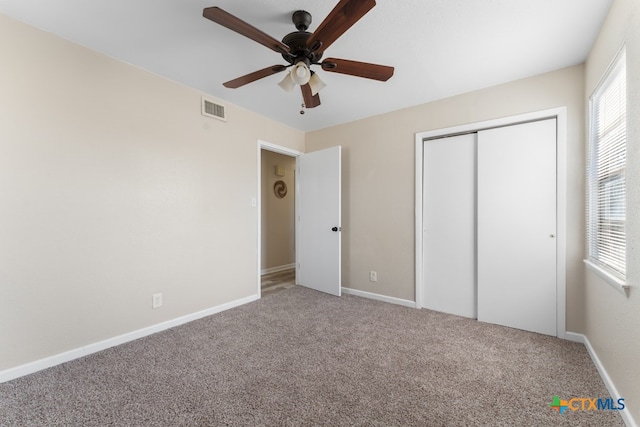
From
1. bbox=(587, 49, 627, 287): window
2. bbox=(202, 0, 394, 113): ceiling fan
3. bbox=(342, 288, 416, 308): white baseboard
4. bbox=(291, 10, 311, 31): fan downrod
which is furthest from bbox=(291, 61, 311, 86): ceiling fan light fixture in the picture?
bbox=(342, 288, 416, 308): white baseboard

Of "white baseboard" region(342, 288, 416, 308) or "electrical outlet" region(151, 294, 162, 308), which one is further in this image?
"white baseboard" region(342, 288, 416, 308)

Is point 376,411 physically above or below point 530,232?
below

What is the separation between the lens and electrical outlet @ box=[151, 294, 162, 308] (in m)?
2.51

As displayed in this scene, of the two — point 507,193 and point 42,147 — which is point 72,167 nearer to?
point 42,147

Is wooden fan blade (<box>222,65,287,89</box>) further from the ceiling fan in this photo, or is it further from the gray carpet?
the gray carpet

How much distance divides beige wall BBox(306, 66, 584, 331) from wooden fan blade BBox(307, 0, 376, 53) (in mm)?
1907

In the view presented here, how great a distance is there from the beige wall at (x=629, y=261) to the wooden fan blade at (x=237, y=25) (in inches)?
72.8

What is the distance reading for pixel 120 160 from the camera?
2297 mm

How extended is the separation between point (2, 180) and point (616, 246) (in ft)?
13.1

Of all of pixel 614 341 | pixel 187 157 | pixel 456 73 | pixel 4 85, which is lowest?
pixel 614 341

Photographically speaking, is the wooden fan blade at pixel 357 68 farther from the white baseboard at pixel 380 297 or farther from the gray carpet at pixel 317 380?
the white baseboard at pixel 380 297

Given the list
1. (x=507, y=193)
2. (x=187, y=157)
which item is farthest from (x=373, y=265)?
(x=187, y=157)

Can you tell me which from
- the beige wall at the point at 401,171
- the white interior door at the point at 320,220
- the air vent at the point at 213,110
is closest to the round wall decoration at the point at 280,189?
the white interior door at the point at 320,220

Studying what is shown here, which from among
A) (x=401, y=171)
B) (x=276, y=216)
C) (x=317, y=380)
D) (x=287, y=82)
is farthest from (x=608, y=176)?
(x=276, y=216)
